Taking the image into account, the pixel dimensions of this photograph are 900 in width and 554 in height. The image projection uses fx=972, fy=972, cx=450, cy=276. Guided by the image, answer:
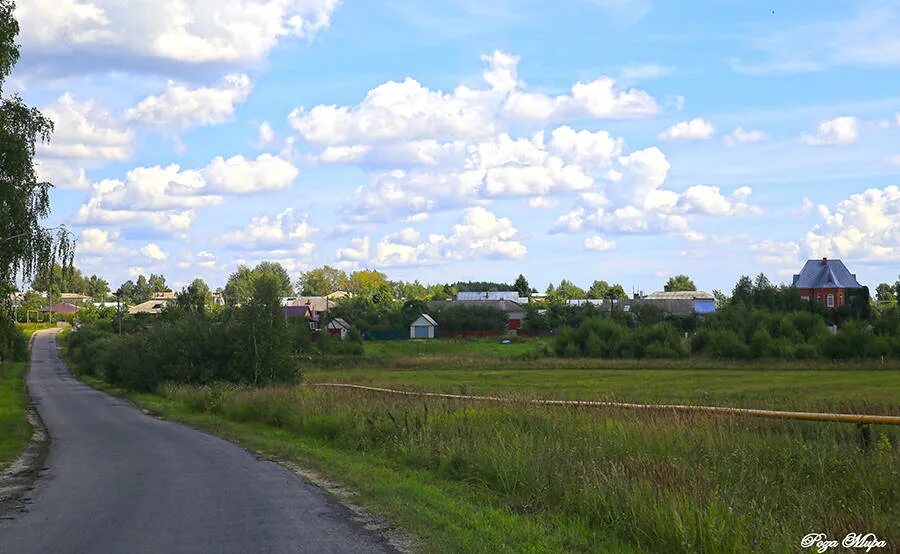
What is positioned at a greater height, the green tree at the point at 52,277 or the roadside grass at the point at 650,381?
the green tree at the point at 52,277

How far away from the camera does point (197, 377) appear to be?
169ft

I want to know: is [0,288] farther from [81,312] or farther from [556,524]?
[81,312]

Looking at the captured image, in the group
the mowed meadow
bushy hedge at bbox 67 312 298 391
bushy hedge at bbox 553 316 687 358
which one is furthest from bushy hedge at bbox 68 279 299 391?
bushy hedge at bbox 553 316 687 358

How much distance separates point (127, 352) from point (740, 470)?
58686 millimetres

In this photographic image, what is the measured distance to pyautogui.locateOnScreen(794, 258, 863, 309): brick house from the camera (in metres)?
142

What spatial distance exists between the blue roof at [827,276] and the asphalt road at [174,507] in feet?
434

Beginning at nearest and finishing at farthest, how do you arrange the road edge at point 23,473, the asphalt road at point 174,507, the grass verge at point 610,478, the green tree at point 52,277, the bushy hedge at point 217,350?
the grass verge at point 610,478 → the asphalt road at point 174,507 → the road edge at point 23,473 → the green tree at point 52,277 → the bushy hedge at point 217,350

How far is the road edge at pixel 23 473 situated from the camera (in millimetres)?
14897

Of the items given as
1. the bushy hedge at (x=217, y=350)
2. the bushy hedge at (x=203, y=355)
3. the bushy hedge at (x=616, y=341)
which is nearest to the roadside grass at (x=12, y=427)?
the bushy hedge at (x=203, y=355)

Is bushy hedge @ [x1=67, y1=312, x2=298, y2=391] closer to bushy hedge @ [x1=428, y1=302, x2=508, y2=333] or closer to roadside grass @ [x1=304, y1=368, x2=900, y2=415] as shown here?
roadside grass @ [x1=304, y1=368, x2=900, y2=415]

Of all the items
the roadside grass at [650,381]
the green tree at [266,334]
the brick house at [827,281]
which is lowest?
the roadside grass at [650,381]

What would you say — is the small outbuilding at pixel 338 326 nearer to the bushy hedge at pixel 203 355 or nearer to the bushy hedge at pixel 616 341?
the bushy hedge at pixel 616 341

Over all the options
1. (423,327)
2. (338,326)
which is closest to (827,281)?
(423,327)

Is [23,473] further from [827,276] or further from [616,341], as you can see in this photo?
[827,276]
